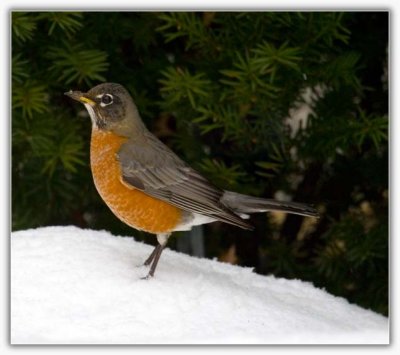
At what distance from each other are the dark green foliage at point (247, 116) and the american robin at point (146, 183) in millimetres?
372

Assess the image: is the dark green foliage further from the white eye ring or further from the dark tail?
the dark tail

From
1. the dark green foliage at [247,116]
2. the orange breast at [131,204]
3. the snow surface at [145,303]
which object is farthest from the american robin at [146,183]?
the dark green foliage at [247,116]

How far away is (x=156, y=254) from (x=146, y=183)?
0.85ft

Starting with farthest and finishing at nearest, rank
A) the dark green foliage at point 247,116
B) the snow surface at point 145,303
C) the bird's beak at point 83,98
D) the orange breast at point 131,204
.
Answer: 1. the dark green foliage at point 247,116
2. the bird's beak at point 83,98
3. the orange breast at point 131,204
4. the snow surface at point 145,303

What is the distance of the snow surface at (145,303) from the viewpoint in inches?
126

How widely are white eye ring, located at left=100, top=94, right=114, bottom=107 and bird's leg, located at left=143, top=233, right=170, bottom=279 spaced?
53cm

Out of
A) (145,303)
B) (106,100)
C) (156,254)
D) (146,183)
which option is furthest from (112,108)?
(145,303)

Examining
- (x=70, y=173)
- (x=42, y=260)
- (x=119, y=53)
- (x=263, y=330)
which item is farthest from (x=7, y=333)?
(x=119, y=53)

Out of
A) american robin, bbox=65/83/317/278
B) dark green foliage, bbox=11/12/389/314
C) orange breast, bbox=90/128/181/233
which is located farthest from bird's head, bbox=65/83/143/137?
dark green foliage, bbox=11/12/389/314

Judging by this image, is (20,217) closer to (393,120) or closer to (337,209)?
(337,209)

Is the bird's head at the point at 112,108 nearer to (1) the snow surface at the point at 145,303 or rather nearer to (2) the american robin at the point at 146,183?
(2) the american robin at the point at 146,183

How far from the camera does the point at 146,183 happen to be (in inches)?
142

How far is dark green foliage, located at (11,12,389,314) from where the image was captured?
162 inches

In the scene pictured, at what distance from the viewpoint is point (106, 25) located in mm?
4289
